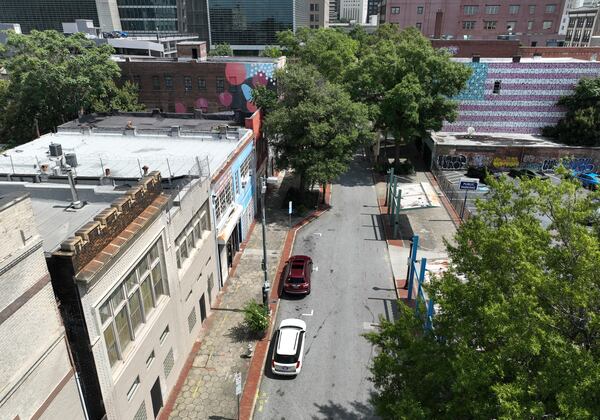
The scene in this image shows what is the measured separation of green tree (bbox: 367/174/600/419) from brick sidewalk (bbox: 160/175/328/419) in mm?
8279

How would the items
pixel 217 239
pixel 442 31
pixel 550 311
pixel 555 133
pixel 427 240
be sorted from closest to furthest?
pixel 550 311, pixel 217 239, pixel 427 240, pixel 555 133, pixel 442 31

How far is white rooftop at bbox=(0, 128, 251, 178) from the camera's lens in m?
22.5

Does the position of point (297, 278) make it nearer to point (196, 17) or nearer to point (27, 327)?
point (27, 327)

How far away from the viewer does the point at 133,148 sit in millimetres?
28047

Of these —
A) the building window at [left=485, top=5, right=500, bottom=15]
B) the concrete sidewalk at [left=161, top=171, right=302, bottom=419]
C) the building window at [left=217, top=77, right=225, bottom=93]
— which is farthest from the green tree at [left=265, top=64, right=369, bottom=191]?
the building window at [left=485, top=5, right=500, bottom=15]

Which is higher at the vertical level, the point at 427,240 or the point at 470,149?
the point at 470,149

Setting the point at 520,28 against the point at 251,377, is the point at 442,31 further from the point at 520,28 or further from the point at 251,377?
the point at 251,377

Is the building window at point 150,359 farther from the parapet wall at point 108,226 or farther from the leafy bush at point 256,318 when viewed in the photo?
the leafy bush at point 256,318

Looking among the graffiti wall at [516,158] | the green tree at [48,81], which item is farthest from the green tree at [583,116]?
the green tree at [48,81]

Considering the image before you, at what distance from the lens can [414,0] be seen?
324 feet

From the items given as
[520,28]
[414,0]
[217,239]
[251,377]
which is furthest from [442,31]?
[251,377]

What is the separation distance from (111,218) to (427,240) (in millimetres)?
25470

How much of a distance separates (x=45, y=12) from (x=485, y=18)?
121 meters

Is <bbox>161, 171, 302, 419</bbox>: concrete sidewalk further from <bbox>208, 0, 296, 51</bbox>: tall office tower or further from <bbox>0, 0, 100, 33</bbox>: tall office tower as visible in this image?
<bbox>0, 0, 100, 33</bbox>: tall office tower
